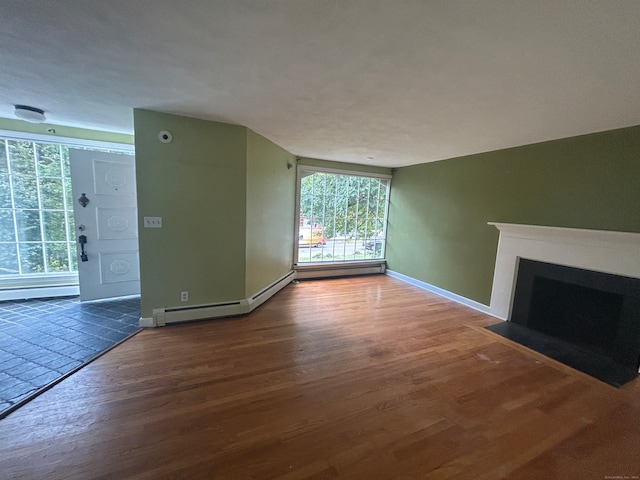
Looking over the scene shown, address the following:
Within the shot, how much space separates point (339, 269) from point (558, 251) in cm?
339

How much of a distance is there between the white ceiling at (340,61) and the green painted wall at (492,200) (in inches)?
13.3

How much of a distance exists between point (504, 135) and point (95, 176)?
501 cm

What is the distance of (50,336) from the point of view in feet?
8.32

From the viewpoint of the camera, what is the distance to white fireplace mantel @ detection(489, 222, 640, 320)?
2391mm

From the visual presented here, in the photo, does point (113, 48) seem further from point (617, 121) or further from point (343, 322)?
point (617, 121)

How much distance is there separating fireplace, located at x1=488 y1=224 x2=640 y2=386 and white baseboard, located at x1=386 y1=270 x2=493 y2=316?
205mm

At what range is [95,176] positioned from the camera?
3.24m

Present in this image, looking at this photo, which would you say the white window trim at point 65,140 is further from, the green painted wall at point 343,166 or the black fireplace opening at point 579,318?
the black fireplace opening at point 579,318

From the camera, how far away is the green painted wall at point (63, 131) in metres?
3.17

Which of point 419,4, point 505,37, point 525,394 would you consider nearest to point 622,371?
point 525,394

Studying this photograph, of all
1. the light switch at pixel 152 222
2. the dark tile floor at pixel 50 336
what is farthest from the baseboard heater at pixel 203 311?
the light switch at pixel 152 222

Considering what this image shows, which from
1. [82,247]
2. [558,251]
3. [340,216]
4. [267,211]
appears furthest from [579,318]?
[82,247]

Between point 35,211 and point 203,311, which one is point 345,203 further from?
point 35,211

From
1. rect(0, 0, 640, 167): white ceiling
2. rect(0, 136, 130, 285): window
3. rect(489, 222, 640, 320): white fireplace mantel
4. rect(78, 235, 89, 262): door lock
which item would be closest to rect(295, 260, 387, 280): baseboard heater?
rect(489, 222, 640, 320): white fireplace mantel
